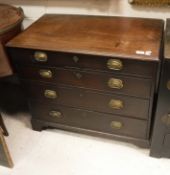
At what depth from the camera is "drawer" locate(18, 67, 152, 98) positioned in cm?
134

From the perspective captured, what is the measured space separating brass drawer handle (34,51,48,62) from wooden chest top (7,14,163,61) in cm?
4

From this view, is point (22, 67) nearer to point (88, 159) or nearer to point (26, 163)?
point (26, 163)

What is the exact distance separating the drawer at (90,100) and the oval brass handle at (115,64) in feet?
0.65

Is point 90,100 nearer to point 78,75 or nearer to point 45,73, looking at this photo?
point 78,75

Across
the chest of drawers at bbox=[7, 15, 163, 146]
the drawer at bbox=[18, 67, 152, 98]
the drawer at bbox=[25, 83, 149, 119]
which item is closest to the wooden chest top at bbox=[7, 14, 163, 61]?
the chest of drawers at bbox=[7, 15, 163, 146]

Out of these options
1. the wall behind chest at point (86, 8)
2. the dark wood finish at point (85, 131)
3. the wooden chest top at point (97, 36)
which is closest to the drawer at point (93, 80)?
the wooden chest top at point (97, 36)

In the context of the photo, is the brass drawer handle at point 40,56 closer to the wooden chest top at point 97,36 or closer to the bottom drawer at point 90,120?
the wooden chest top at point 97,36

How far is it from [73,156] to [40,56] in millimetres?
695

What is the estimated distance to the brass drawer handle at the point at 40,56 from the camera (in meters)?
1.41

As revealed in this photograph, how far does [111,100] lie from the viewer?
4.81ft

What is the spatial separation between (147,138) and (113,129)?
0.22 m

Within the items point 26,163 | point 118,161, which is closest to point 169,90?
point 118,161

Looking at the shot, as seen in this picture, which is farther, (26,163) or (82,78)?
(26,163)

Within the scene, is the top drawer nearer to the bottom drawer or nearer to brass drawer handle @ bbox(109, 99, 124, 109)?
brass drawer handle @ bbox(109, 99, 124, 109)
